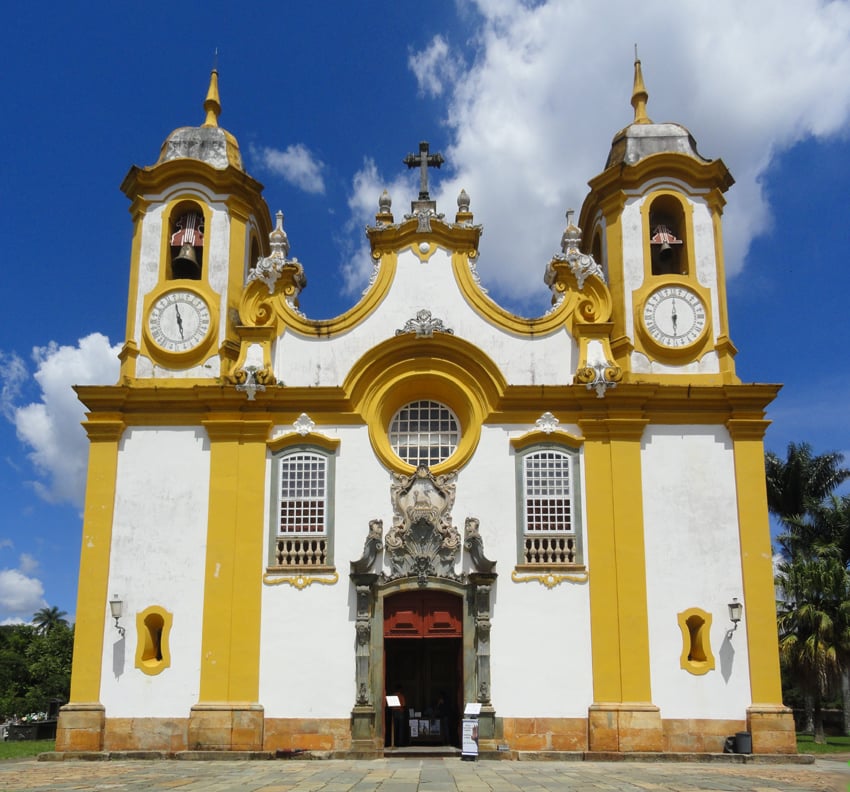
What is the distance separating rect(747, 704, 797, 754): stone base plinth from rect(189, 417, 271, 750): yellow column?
968cm

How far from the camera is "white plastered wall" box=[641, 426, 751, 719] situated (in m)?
19.5

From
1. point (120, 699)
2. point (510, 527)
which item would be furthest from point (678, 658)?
point (120, 699)

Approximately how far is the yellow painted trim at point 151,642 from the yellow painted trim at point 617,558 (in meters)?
8.64

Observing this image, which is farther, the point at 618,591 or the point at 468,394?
the point at 468,394

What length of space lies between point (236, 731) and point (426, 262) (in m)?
10.7

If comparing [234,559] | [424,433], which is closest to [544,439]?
[424,433]

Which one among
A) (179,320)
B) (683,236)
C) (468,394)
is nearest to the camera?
(468,394)

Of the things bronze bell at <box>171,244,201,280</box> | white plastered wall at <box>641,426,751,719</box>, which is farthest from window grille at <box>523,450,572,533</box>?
bronze bell at <box>171,244,201,280</box>

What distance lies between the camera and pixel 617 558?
20.1 meters

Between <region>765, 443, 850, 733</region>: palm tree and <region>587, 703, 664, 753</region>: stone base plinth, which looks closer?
<region>587, 703, 664, 753</region>: stone base plinth

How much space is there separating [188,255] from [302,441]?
5.40 metres

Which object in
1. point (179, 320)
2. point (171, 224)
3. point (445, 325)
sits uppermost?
point (171, 224)

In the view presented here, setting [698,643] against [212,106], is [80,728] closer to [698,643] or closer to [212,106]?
[698,643]

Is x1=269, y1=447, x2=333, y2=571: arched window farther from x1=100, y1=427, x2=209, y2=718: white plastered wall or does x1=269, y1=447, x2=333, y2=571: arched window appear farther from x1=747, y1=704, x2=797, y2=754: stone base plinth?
x1=747, y1=704, x2=797, y2=754: stone base plinth
